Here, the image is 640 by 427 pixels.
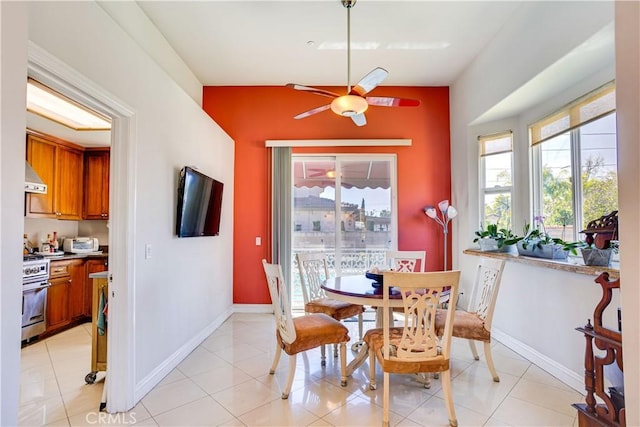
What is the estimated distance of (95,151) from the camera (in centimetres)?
461

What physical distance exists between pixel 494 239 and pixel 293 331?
275 centimetres

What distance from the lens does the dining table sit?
7.63 ft

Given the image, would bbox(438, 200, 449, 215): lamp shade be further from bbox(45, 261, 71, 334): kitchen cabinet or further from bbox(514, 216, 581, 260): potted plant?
bbox(45, 261, 71, 334): kitchen cabinet

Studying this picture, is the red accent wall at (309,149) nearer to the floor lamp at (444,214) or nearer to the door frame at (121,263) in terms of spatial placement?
the floor lamp at (444,214)

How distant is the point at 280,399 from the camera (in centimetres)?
231

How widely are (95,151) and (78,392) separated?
3.53 m

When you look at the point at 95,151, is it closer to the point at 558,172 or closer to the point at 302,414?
the point at 302,414

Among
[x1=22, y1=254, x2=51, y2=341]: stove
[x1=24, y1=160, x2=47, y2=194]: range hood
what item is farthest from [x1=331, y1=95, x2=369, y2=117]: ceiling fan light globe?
[x1=22, y1=254, x2=51, y2=341]: stove

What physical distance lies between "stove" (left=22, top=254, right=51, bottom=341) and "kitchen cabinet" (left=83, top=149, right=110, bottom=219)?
1091 millimetres

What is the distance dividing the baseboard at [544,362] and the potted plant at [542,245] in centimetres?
91

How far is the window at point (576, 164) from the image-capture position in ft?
8.61

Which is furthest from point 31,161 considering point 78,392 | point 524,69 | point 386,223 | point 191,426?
point 524,69

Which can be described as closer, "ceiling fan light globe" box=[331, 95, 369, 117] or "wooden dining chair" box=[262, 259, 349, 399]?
"wooden dining chair" box=[262, 259, 349, 399]

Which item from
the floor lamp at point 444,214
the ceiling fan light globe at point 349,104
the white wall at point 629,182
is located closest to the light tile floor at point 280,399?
the white wall at point 629,182
